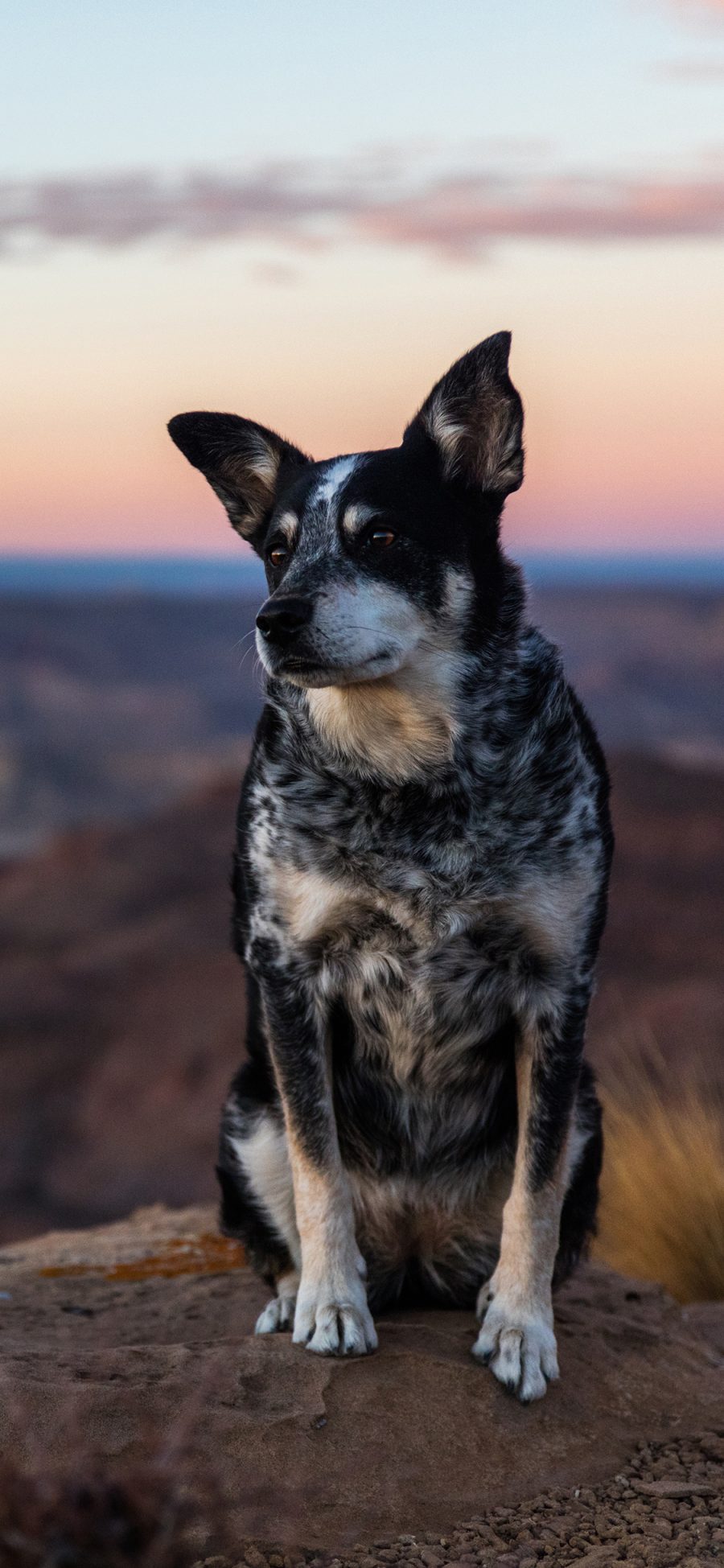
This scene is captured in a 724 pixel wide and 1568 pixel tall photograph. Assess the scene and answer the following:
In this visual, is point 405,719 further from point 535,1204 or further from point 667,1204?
point 667,1204

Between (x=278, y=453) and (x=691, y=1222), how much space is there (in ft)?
14.2

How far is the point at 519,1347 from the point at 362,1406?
506 millimetres

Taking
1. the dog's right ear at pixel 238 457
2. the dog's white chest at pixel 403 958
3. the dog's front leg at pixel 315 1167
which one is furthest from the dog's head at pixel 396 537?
the dog's front leg at pixel 315 1167

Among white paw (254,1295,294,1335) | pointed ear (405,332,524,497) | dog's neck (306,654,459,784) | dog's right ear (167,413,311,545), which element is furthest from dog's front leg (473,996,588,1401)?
dog's right ear (167,413,311,545)

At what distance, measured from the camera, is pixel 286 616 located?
4.11 metres

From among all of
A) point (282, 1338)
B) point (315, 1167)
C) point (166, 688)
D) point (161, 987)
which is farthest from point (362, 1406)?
point (166, 688)

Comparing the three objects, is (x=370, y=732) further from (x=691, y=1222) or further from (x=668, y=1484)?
Result: (x=691, y=1222)

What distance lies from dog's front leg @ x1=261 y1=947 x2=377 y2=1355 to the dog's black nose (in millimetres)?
1003

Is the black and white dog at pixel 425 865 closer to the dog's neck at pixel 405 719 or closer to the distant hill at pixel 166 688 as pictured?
the dog's neck at pixel 405 719

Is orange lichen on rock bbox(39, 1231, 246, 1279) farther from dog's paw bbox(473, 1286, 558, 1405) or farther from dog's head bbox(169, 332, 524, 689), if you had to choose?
dog's head bbox(169, 332, 524, 689)

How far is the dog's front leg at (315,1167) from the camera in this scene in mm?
4480

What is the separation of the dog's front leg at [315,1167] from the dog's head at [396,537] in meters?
0.96

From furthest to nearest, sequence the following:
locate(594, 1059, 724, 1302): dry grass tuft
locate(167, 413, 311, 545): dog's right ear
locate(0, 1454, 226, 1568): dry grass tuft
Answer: locate(594, 1059, 724, 1302): dry grass tuft, locate(167, 413, 311, 545): dog's right ear, locate(0, 1454, 226, 1568): dry grass tuft

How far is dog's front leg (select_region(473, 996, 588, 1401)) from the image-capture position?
4.45m
